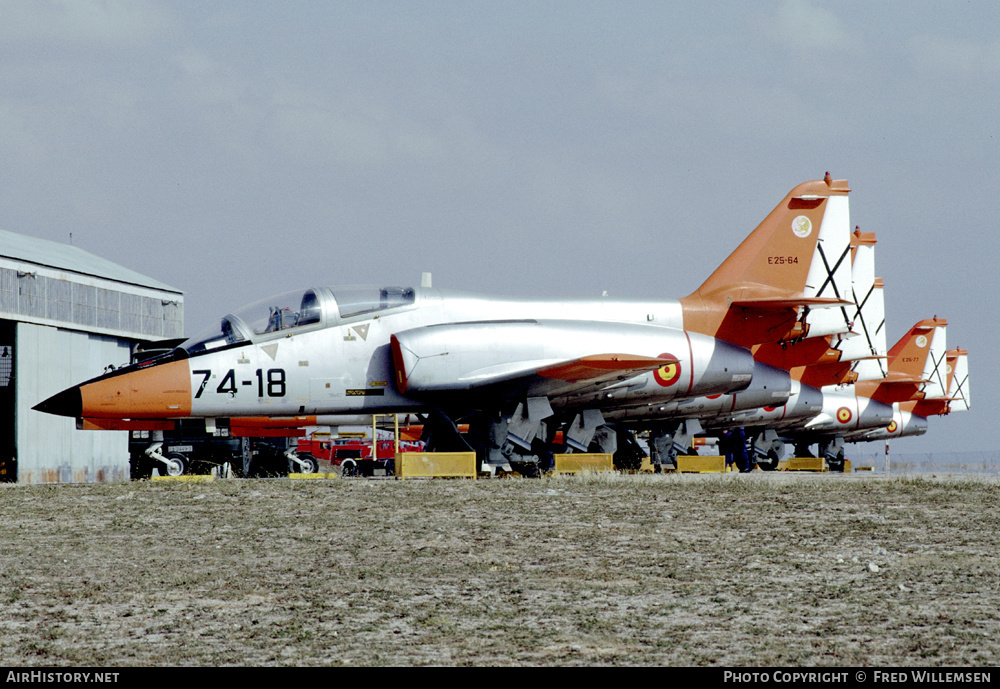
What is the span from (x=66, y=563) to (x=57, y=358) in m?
25.5

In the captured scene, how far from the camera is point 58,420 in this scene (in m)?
32.4

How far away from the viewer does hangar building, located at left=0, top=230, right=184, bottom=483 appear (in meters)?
31.0

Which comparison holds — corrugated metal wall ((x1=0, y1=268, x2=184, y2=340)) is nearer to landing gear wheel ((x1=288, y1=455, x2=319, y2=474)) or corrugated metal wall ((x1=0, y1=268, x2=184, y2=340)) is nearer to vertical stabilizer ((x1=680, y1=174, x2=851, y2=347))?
landing gear wheel ((x1=288, y1=455, x2=319, y2=474))

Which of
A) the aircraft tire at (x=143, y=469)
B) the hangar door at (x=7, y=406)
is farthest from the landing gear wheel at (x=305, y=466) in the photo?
the hangar door at (x=7, y=406)

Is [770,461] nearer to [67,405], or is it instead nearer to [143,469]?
[143,469]

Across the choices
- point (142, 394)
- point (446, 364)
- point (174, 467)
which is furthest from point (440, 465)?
point (174, 467)

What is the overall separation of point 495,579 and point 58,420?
90.3 feet

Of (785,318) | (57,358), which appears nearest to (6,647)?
(785,318)

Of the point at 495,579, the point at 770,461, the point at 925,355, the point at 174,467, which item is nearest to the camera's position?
the point at 495,579

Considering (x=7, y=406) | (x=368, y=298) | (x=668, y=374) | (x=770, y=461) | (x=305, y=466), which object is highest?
(x=368, y=298)

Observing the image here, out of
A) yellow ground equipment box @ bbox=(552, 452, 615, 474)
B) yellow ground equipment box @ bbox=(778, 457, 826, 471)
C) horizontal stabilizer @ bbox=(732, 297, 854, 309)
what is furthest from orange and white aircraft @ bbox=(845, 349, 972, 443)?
yellow ground equipment box @ bbox=(552, 452, 615, 474)

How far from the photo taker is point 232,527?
36.0 feet

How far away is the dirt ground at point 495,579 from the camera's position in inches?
252
